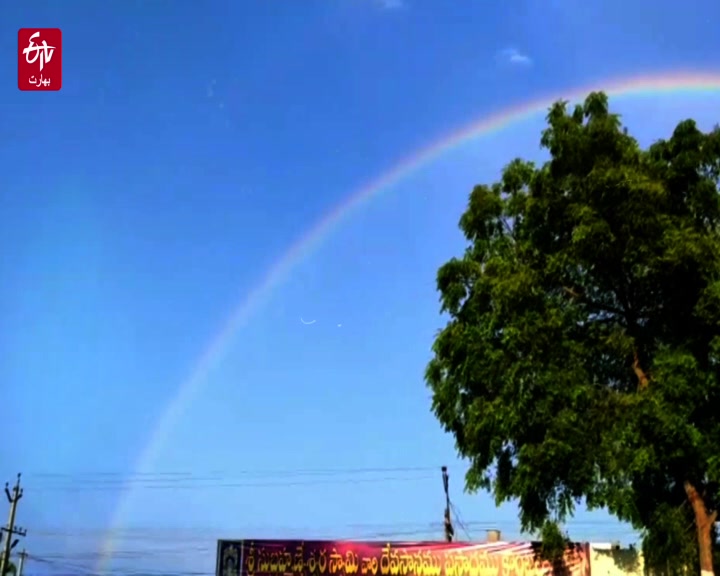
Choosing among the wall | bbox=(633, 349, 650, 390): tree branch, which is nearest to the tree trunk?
bbox=(633, 349, 650, 390): tree branch

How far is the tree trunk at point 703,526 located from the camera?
56.1 ft

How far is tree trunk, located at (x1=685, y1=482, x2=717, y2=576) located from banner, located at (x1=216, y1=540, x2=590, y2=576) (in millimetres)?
4267

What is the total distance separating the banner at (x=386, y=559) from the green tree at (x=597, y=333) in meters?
2.75

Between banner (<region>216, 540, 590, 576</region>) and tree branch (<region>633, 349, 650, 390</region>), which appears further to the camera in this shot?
banner (<region>216, 540, 590, 576</region>)

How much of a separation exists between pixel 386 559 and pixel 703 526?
850 centimetres

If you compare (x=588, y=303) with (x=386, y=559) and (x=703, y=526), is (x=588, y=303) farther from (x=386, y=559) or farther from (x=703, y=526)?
(x=386, y=559)

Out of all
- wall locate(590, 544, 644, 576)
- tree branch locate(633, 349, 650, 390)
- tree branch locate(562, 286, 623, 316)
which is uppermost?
tree branch locate(562, 286, 623, 316)

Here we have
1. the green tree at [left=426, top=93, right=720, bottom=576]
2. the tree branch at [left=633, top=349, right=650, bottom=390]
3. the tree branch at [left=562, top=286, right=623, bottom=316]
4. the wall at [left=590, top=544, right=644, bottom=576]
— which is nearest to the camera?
the green tree at [left=426, top=93, right=720, bottom=576]

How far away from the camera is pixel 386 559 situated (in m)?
22.8

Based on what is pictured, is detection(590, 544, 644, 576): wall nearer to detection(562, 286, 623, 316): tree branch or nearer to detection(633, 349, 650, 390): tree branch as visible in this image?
detection(633, 349, 650, 390): tree branch

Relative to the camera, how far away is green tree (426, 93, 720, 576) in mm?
16797

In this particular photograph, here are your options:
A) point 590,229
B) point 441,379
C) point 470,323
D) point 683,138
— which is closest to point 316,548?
point 441,379

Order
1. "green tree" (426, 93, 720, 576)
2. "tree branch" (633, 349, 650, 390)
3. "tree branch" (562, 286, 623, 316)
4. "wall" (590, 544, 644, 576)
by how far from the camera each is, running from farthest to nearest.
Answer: "wall" (590, 544, 644, 576)
"tree branch" (562, 286, 623, 316)
"tree branch" (633, 349, 650, 390)
"green tree" (426, 93, 720, 576)

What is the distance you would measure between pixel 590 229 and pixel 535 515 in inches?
250
